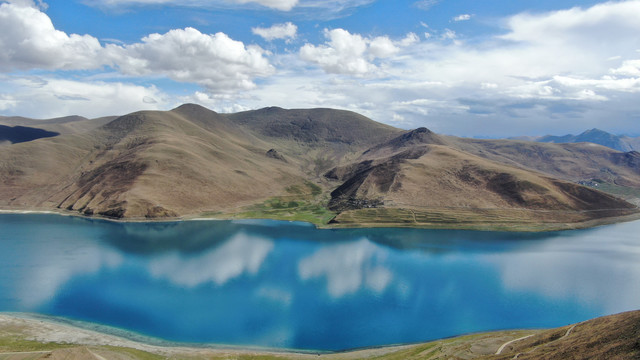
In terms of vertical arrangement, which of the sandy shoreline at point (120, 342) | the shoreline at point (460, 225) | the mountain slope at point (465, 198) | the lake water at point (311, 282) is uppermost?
the mountain slope at point (465, 198)

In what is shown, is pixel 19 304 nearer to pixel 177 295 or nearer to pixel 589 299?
pixel 177 295

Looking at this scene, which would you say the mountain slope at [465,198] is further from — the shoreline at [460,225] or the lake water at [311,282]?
the lake water at [311,282]

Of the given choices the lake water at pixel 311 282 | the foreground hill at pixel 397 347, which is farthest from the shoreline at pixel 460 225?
the foreground hill at pixel 397 347

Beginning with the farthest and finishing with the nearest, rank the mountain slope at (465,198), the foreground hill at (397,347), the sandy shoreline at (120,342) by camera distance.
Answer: the mountain slope at (465,198), the sandy shoreline at (120,342), the foreground hill at (397,347)

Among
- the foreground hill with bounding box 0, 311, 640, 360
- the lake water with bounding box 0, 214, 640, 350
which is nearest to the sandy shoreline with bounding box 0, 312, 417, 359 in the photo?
the foreground hill with bounding box 0, 311, 640, 360

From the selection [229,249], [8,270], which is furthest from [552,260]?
[8,270]
